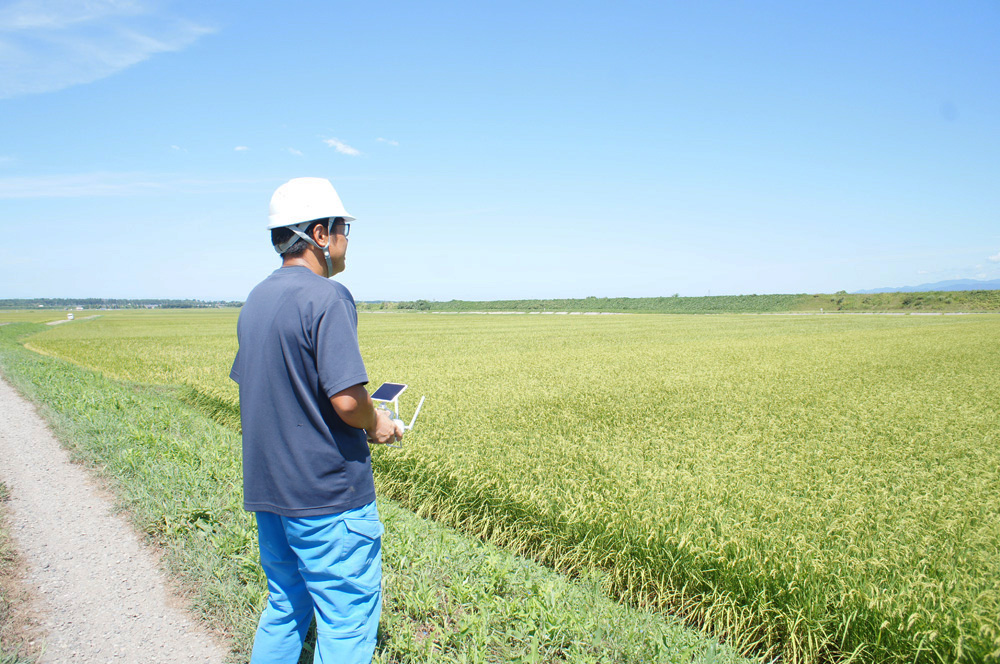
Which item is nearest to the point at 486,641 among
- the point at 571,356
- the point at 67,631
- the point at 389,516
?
the point at 389,516

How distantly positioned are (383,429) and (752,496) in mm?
3899

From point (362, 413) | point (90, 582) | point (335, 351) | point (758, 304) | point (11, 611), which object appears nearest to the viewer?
point (335, 351)

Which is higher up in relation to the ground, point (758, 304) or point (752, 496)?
point (758, 304)

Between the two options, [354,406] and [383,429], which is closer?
[354,406]

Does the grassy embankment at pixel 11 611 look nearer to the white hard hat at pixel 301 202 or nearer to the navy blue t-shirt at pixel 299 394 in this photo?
the navy blue t-shirt at pixel 299 394

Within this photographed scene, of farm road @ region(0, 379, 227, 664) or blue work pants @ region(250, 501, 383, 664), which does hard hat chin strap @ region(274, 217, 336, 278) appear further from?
farm road @ region(0, 379, 227, 664)

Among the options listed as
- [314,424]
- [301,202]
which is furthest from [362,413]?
[301,202]

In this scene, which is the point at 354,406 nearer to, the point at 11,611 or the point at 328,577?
the point at 328,577

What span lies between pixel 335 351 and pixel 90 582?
3.61m

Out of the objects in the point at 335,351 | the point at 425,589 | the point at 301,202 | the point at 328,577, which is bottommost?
the point at 425,589

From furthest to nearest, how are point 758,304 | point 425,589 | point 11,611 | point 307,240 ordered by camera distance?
point 758,304
point 11,611
point 425,589
point 307,240

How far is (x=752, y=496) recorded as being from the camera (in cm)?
480

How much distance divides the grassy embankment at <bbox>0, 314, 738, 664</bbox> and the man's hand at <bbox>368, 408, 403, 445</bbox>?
1399mm

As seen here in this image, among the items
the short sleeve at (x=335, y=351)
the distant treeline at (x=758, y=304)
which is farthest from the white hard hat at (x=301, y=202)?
the distant treeline at (x=758, y=304)
